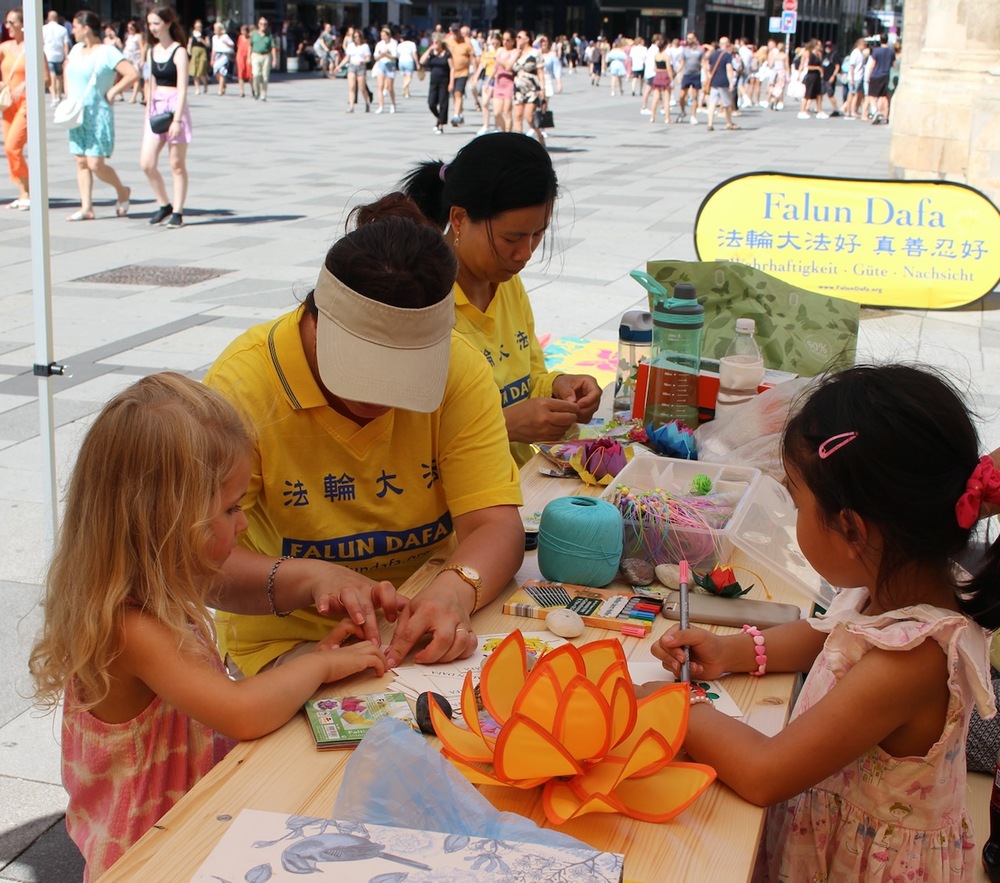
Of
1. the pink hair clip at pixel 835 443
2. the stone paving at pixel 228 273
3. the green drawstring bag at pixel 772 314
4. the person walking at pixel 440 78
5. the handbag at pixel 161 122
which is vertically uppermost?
the person walking at pixel 440 78

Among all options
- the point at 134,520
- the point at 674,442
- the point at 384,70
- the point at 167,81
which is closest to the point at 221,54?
the point at 384,70

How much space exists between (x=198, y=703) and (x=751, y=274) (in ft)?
8.92

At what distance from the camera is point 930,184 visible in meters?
7.23

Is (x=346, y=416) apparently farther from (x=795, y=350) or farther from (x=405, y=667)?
(x=795, y=350)

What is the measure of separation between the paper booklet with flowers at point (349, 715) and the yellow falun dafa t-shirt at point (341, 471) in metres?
0.37

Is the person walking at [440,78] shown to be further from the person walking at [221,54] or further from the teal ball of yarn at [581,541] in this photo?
the teal ball of yarn at [581,541]

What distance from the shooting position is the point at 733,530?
7.47 ft

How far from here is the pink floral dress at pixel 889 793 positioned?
156 cm

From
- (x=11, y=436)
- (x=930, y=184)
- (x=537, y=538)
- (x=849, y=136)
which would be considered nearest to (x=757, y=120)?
(x=849, y=136)

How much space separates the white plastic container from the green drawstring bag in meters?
1.13

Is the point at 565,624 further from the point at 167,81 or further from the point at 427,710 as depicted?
the point at 167,81

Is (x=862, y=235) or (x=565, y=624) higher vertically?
(x=862, y=235)

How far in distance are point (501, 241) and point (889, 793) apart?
163 cm

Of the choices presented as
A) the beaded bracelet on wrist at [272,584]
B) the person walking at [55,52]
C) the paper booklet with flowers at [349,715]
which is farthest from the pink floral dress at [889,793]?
the person walking at [55,52]
